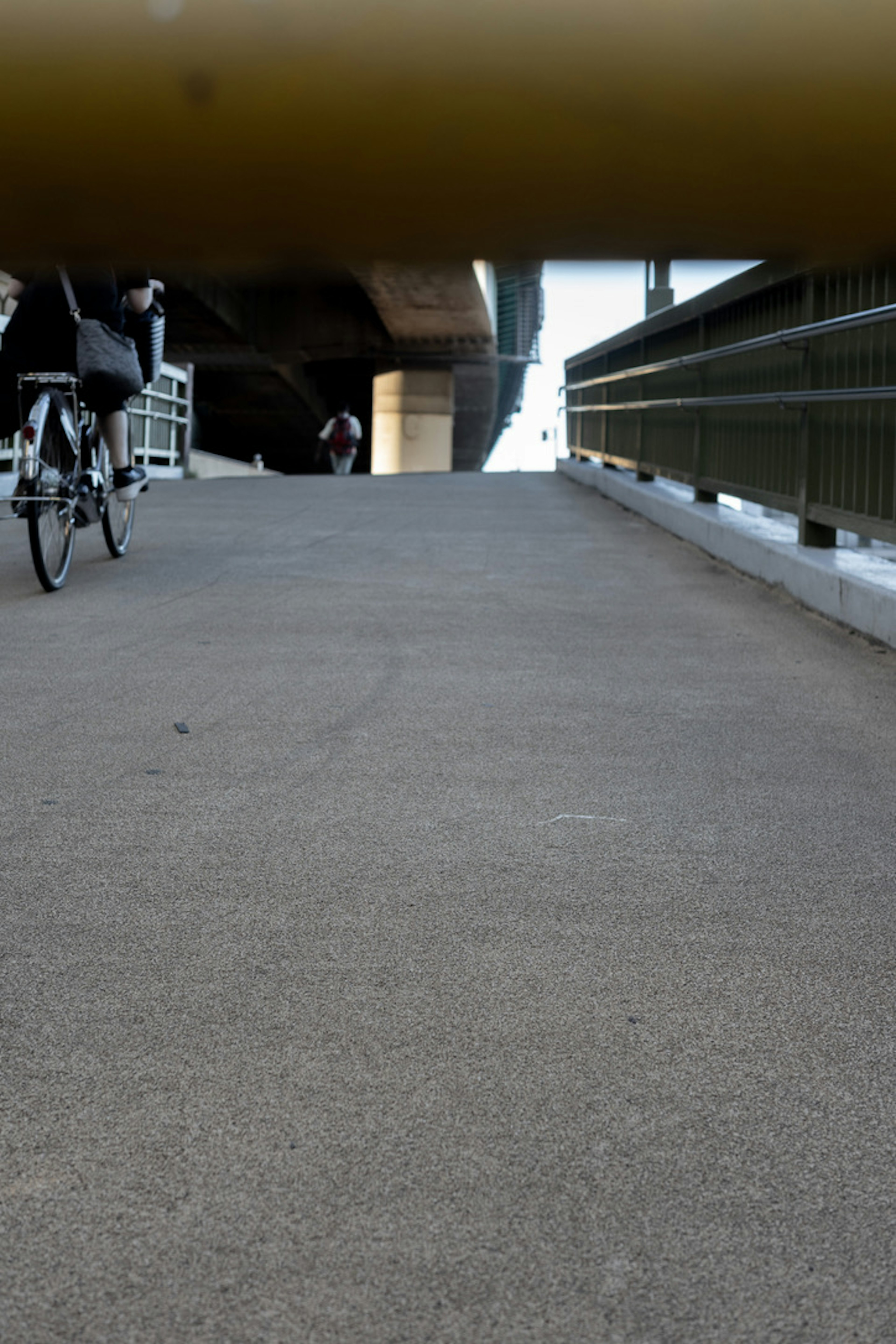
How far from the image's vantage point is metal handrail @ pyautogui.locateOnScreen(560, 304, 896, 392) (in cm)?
571

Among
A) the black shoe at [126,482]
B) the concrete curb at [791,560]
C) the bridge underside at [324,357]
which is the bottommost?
the concrete curb at [791,560]

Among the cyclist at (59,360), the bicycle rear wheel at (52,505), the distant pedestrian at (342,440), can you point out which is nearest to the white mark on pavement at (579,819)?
the cyclist at (59,360)

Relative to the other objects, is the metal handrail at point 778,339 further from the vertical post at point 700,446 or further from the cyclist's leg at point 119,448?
the cyclist's leg at point 119,448

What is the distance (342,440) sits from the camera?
2573cm

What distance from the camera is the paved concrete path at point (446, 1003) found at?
1.55m

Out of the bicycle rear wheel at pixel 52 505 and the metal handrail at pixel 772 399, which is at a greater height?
the metal handrail at pixel 772 399

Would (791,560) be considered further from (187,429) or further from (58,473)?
(187,429)

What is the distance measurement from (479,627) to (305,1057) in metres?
4.17

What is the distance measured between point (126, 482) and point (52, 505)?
36.4 inches

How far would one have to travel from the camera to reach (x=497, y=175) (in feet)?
1.61

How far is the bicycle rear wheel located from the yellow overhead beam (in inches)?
239

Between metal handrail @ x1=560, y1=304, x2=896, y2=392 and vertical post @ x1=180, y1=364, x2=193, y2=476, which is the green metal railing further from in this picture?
vertical post @ x1=180, y1=364, x2=193, y2=476

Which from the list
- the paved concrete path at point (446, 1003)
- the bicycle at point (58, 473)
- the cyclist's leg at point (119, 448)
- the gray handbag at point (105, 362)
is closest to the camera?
the paved concrete path at point (446, 1003)

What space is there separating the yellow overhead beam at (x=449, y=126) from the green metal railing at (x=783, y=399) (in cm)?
292
